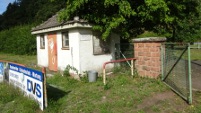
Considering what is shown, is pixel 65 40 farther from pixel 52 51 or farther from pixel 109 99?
pixel 109 99

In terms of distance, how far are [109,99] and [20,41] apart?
73.7ft

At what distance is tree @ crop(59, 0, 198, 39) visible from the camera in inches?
360

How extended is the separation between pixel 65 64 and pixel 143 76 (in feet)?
14.5

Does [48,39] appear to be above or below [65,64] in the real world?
above

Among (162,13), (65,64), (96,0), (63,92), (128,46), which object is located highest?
(96,0)

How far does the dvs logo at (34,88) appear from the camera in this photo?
6398 mm

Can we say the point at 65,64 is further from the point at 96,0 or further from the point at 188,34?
the point at 188,34

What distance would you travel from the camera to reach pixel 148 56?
26.8ft

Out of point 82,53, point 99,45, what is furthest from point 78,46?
point 99,45

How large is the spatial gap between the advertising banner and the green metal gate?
3967 millimetres

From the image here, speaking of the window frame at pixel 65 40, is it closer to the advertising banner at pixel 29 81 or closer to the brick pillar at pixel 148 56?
the advertising banner at pixel 29 81

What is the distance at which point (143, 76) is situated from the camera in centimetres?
848

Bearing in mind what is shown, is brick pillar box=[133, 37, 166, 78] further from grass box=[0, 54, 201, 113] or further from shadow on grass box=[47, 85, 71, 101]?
shadow on grass box=[47, 85, 71, 101]

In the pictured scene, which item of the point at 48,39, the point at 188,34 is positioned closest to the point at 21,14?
the point at 188,34
